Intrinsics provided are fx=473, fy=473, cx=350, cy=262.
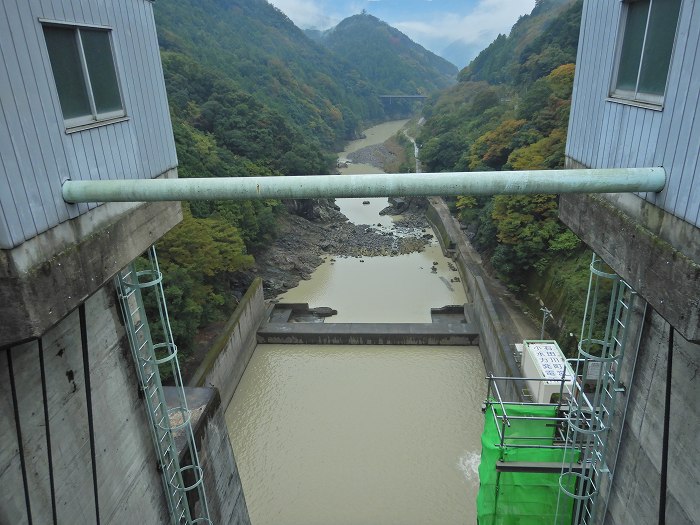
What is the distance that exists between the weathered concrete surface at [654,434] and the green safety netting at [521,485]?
1117 millimetres

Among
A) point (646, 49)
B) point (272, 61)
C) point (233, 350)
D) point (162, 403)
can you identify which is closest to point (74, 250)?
point (162, 403)

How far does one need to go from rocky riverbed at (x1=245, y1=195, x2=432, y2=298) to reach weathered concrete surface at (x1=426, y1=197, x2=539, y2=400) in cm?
470

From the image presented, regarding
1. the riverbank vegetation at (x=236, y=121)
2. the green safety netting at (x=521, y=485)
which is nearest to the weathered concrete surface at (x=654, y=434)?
the green safety netting at (x=521, y=485)

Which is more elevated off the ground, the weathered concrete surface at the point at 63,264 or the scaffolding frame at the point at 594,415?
the weathered concrete surface at the point at 63,264

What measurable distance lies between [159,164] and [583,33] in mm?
4276

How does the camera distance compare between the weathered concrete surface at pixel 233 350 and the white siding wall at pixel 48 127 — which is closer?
A: the white siding wall at pixel 48 127

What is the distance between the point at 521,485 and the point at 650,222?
4.00 metres

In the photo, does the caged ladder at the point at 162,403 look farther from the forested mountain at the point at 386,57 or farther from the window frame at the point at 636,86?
the forested mountain at the point at 386,57

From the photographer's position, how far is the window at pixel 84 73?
3.46 metres

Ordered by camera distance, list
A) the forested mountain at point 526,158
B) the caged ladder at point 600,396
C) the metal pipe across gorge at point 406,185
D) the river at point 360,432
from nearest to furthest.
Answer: the metal pipe across gorge at point 406,185 < the caged ladder at point 600,396 < the river at point 360,432 < the forested mountain at point 526,158

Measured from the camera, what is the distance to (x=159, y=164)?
4824 mm

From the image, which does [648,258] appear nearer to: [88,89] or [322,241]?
[88,89]

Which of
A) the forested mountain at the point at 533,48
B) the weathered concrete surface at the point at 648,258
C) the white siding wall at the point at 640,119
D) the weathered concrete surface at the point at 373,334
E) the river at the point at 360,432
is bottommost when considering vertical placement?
the river at the point at 360,432

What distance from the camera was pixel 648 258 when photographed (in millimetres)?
3270
